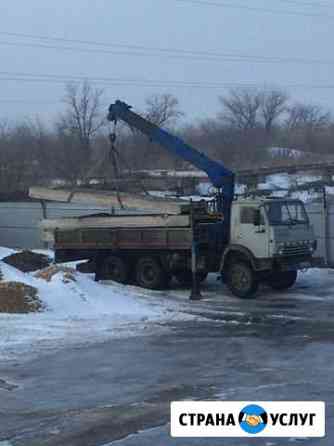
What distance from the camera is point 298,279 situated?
25.0 m

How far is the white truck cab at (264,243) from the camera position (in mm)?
21828

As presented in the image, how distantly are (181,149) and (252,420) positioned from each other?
17.3 m

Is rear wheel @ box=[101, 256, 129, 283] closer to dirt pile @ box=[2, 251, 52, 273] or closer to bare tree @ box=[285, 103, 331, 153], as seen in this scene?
dirt pile @ box=[2, 251, 52, 273]

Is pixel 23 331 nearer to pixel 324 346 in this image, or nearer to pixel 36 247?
pixel 324 346

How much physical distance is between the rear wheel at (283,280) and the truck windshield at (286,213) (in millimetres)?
1593

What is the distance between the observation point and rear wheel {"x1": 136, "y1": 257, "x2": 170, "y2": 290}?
77.0 ft

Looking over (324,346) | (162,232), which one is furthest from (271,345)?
(162,232)

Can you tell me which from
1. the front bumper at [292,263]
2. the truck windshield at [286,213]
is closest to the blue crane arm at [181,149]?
the truck windshield at [286,213]

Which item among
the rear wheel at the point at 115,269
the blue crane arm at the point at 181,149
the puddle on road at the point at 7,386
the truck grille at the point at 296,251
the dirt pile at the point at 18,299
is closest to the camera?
the puddle on road at the point at 7,386

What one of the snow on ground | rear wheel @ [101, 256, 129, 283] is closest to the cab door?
the snow on ground

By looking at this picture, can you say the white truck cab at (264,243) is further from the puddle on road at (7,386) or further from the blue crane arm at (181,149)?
the puddle on road at (7,386)

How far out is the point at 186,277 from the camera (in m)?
24.3

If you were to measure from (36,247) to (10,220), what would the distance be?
187 centimetres

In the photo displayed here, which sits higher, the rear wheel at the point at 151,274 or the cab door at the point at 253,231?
the cab door at the point at 253,231
